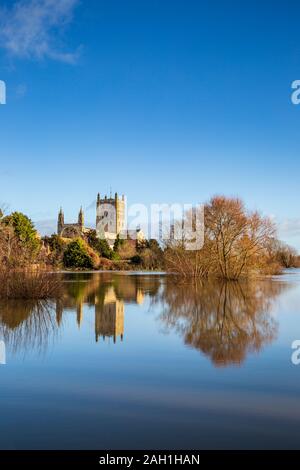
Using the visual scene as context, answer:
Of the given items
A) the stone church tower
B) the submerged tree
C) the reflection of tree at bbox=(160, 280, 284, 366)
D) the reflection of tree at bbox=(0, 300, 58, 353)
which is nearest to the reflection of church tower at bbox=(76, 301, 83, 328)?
the reflection of tree at bbox=(0, 300, 58, 353)

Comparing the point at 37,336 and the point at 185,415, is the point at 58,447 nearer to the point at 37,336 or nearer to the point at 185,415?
the point at 185,415

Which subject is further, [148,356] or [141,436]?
[148,356]

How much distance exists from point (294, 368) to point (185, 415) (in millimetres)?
2938

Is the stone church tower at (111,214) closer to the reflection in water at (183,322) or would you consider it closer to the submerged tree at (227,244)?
the submerged tree at (227,244)

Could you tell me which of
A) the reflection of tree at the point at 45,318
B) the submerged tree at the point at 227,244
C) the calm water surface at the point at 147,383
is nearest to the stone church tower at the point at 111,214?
the submerged tree at the point at 227,244

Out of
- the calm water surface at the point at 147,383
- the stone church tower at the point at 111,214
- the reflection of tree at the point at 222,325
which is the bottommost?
the calm water surface at the point at 147,383

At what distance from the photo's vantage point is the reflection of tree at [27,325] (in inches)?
343

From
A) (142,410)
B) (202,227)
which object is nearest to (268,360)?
(142,410)

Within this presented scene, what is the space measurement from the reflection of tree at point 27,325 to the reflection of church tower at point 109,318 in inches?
43.2

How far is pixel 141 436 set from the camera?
4.23 metres

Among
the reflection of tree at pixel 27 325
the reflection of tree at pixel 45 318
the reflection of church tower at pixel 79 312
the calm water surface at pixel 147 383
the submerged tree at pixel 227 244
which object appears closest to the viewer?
the calm water surface at pixel 147 383

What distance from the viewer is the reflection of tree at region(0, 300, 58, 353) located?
8.70 m

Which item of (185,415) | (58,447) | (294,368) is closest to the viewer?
(58,447)

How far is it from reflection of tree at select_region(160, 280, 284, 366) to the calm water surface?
0.04 m
